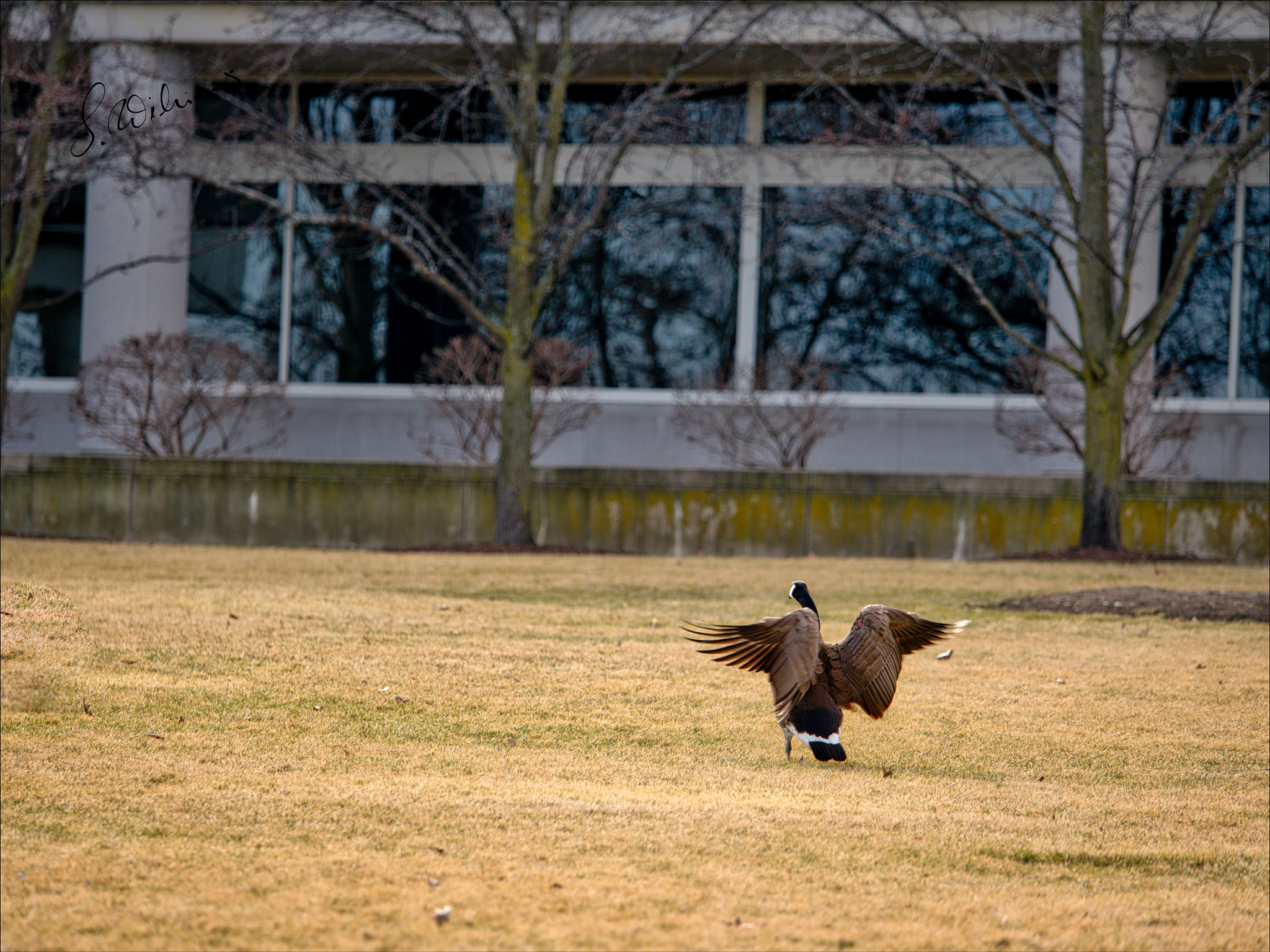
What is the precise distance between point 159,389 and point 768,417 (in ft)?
25.7

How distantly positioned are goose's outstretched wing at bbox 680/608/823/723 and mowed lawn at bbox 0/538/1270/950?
1.13ft

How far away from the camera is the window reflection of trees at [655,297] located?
19.8 meters

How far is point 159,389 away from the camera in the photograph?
16.5 metres

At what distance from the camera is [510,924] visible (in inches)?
123

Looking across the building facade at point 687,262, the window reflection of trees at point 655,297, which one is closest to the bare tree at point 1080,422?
the building facade at point 687,262

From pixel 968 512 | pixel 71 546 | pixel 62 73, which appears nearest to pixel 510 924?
pixel 71 546

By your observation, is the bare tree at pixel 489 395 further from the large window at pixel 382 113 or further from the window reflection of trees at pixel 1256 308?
the window reflection of trees at pixel 1256 308

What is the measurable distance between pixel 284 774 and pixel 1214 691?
4618 millimetres

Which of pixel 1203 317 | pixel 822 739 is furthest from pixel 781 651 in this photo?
pixel 1203 317

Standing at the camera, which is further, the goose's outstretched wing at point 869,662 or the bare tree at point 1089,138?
the bare tree at point 1089,138

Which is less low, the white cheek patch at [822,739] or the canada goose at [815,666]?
the canada goose at [815,666]

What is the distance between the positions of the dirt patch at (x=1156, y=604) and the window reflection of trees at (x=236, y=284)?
13.8 meters

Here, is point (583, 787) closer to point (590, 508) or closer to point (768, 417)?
point (590, 508)

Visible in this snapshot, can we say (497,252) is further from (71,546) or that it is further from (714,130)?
(71,546)
